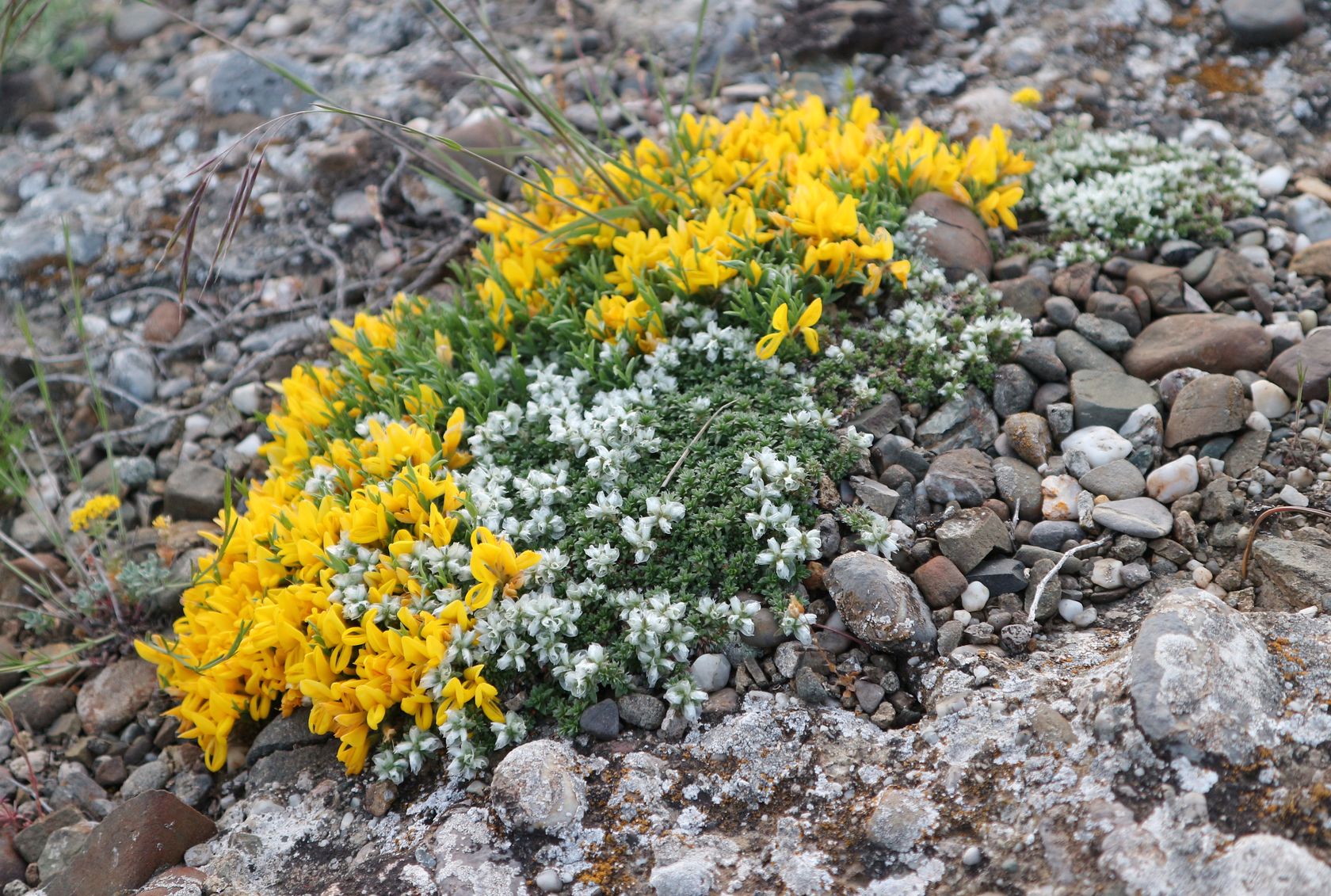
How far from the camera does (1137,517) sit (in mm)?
3373

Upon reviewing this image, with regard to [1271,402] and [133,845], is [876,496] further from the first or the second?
[133,845]

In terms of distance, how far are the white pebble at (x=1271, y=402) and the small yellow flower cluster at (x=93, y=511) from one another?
4.64 meters

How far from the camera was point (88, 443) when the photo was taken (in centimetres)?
514

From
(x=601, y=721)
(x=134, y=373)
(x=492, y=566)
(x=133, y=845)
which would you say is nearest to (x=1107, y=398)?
(x=601, y=721)

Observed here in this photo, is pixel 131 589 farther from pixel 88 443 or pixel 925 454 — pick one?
pixel 925 454

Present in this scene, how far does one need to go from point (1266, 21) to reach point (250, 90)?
6.29 meters

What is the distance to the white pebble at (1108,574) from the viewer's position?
10.7ft

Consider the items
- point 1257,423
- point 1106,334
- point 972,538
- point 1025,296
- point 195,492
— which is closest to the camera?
point 972,538

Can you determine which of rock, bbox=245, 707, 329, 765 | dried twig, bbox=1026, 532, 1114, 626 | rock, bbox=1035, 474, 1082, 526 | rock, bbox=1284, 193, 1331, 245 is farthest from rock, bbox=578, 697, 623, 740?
rock, bbox=1284, 193, 1331, 245

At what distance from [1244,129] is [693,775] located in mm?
4652

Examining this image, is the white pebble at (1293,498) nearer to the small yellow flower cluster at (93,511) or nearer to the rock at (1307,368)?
the rock at (1307,368)

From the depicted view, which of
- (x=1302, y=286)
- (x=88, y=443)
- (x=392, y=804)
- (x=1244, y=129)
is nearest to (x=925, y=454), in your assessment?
(x=1302, y=286)

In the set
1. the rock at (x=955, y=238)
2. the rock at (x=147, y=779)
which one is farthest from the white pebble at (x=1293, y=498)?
the rock at (x=147, y=779)

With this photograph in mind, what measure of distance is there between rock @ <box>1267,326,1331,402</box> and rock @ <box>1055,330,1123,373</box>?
1.78 feet
